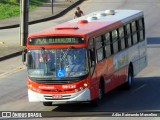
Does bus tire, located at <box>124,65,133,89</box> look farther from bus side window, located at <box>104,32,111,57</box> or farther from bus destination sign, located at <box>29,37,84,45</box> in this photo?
bus destination sign, located at <box>29,37,84,45</box>

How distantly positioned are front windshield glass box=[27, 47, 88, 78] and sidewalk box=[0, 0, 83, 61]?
536 inches

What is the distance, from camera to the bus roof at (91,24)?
2236 cm

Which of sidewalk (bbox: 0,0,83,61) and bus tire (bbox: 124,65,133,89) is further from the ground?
bus tire (bbox: 124,65,133,89)

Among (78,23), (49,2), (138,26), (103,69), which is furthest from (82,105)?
(49,2)

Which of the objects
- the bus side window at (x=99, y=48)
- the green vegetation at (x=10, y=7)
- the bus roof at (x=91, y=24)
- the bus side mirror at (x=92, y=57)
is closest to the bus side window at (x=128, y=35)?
the bus roof at (x=91, y=24)

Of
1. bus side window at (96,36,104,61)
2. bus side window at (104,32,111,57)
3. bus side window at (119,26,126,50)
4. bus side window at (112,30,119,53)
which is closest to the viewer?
bus side window at (96,36,104,61)

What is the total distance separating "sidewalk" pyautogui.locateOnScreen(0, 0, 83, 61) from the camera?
3703 cm

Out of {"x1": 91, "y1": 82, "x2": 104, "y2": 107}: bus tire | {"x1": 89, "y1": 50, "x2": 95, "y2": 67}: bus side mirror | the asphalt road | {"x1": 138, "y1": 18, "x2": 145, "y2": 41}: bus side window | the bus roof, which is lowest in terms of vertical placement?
the asphalt road

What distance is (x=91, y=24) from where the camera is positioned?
24359 millimetres

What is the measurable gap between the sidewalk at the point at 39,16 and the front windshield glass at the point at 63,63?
44.7ft

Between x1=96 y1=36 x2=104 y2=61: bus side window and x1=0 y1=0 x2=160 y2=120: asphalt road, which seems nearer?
x1=0 y1=0 x2=160 y2=120: asphalt road

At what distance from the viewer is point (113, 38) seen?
979 inches

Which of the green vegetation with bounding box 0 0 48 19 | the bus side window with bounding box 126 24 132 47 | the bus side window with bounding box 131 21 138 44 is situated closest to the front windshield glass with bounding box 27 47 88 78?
the bus side window with bounding box 126 24 132 47

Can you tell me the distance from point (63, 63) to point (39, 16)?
27399 millimetres
